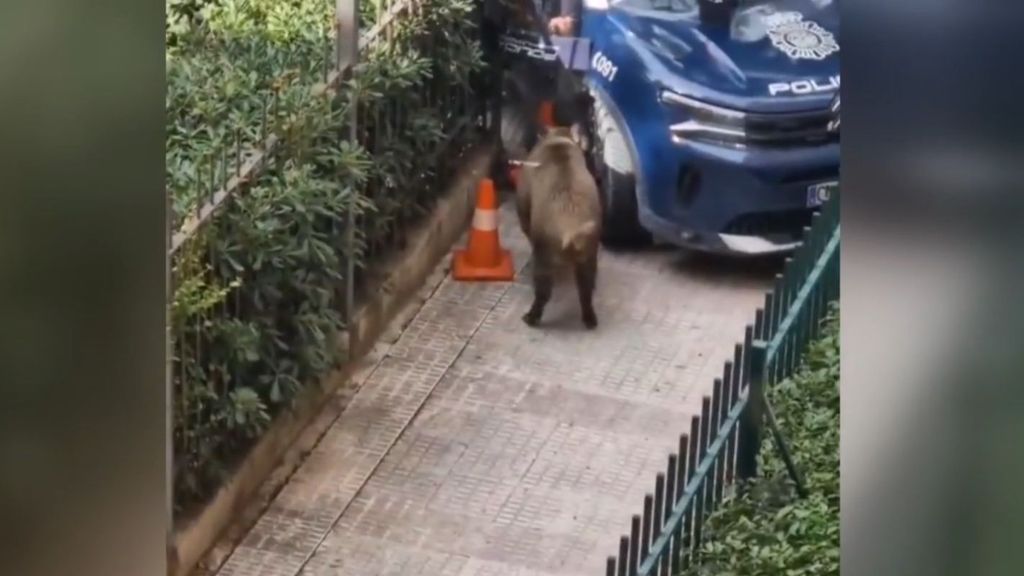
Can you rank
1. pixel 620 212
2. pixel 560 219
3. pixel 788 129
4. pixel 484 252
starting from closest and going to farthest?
pixel 560 219 → pixel 484 252 → pixel 788 129 → pixel 620 212

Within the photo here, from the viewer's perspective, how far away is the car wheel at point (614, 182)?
19.7 ft

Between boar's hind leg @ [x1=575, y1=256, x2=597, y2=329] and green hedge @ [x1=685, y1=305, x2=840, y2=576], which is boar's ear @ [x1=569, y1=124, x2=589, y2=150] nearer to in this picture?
boar's hind leg @ [x1=575, y1=256, x2=597, y2=329]

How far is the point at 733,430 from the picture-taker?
147 inches

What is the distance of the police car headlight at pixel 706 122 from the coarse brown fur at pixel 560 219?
1.67ft

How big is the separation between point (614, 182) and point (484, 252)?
1.90 feet

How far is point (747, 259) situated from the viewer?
19.8 ft

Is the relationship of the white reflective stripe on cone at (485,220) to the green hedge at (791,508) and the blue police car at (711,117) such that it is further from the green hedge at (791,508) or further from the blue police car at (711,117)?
the green hedge at (791,508)

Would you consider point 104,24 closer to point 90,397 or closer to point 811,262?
point 90,397

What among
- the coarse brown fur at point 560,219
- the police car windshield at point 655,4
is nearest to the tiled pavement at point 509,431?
the coarse brown fur at point 560,219

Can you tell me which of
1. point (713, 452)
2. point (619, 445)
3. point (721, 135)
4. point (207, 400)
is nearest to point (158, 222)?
point (713, 452)

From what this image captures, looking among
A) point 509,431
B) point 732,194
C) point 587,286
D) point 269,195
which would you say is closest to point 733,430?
point 509,431

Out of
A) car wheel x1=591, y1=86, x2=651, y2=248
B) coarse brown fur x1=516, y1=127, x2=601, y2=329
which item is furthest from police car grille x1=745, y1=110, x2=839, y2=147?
coarse brown fur x1=516, y1=127, x2=601, y2=329

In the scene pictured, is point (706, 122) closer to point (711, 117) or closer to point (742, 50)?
point (711, 117)

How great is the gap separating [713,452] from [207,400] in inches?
53.9
